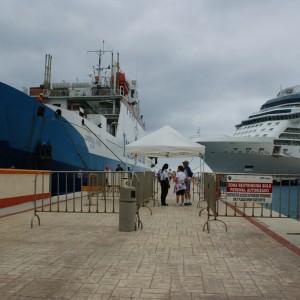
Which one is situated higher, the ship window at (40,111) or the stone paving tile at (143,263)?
the ship window at (40,111)

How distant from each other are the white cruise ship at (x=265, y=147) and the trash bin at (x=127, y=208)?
42.8m

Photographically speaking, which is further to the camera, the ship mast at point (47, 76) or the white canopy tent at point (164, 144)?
the ship mast at point (47, 76)

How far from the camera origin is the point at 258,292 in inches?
161

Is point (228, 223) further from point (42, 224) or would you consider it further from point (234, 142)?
point (234, 142)

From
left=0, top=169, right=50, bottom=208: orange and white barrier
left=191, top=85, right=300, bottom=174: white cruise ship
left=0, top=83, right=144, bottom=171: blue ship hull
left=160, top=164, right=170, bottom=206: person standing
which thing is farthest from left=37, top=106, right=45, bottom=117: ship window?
left=191, top=85, right=300, bottom=174: white cruise ship

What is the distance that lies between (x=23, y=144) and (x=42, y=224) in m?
5.42

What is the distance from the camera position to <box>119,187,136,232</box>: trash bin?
781 cm

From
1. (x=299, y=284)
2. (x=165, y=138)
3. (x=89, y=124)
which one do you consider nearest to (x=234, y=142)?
(x=89, y=124)

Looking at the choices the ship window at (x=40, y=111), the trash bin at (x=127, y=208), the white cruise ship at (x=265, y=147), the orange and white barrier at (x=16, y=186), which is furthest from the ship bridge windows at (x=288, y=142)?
the trash bin at (x=127, y=208)

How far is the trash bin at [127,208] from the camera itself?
7.81 metres

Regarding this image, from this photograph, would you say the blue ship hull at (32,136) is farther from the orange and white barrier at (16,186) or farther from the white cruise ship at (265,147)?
the white cruise ship at (265,147)

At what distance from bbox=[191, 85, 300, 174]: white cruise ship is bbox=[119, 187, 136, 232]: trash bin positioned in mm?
42771

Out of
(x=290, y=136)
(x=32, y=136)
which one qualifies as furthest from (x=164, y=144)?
(x=290, y=136)

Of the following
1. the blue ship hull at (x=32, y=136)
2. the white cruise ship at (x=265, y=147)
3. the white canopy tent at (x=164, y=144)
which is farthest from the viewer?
the white cruise ship at (x=265, y=147)
